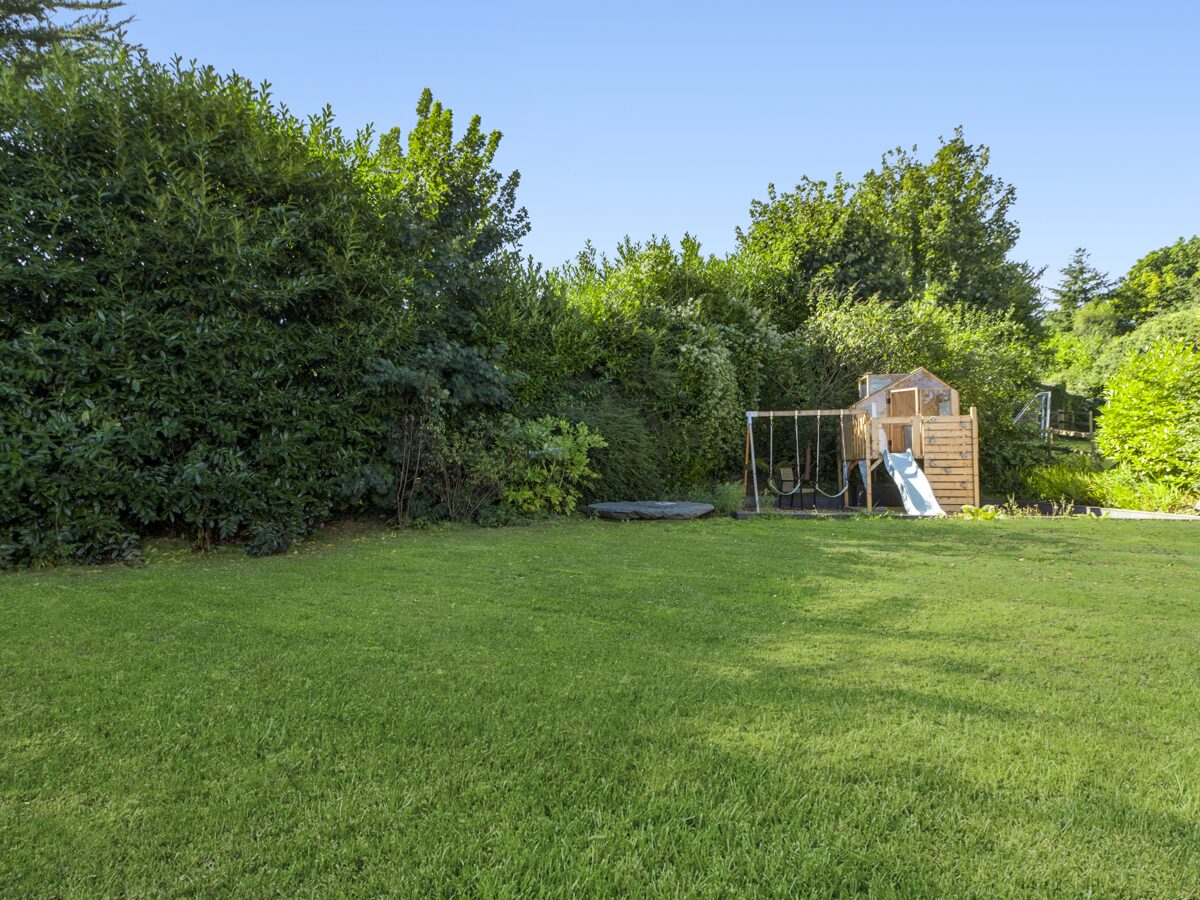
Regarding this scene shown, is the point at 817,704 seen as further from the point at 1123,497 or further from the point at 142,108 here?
the point at 1123,497

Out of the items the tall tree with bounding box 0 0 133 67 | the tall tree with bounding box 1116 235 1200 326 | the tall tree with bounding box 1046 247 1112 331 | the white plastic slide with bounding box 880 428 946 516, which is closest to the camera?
the white plastic slide with bounding box 880 428 946 516

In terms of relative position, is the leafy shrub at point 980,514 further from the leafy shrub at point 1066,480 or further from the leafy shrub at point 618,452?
the leafy shrub at point 618,452

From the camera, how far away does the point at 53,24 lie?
1795cm

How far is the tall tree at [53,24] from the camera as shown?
55.8 ft

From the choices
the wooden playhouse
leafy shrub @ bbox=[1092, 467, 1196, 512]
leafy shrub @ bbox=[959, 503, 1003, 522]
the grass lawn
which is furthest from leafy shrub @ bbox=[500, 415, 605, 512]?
leafy shrub @ bbox=[1092, 467, 1196, 512]

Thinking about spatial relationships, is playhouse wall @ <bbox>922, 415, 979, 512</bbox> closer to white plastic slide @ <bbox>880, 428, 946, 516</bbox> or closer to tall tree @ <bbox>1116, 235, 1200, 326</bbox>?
white plastic slide @ <bbox>880, 428, 946, 516</bbox>

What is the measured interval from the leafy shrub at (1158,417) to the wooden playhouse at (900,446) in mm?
2491

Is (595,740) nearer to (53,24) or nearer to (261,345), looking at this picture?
(261,345)

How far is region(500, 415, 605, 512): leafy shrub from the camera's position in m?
9.44

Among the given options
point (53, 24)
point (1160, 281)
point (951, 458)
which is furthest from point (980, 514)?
point (1160, 281)

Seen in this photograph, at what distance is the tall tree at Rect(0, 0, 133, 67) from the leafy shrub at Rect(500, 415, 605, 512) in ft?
54.4

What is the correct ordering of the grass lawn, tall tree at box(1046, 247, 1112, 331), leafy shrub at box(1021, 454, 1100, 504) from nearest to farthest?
the grass lawn, leafy shrub at box(1021, 454, 1100, 504), tall tree at box(1046, 247, 1112, 331)

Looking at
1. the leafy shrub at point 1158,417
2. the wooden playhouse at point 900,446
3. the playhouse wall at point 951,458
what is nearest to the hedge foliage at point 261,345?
the wooden playhouse at point 900,446

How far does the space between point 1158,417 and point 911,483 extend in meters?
4.37
